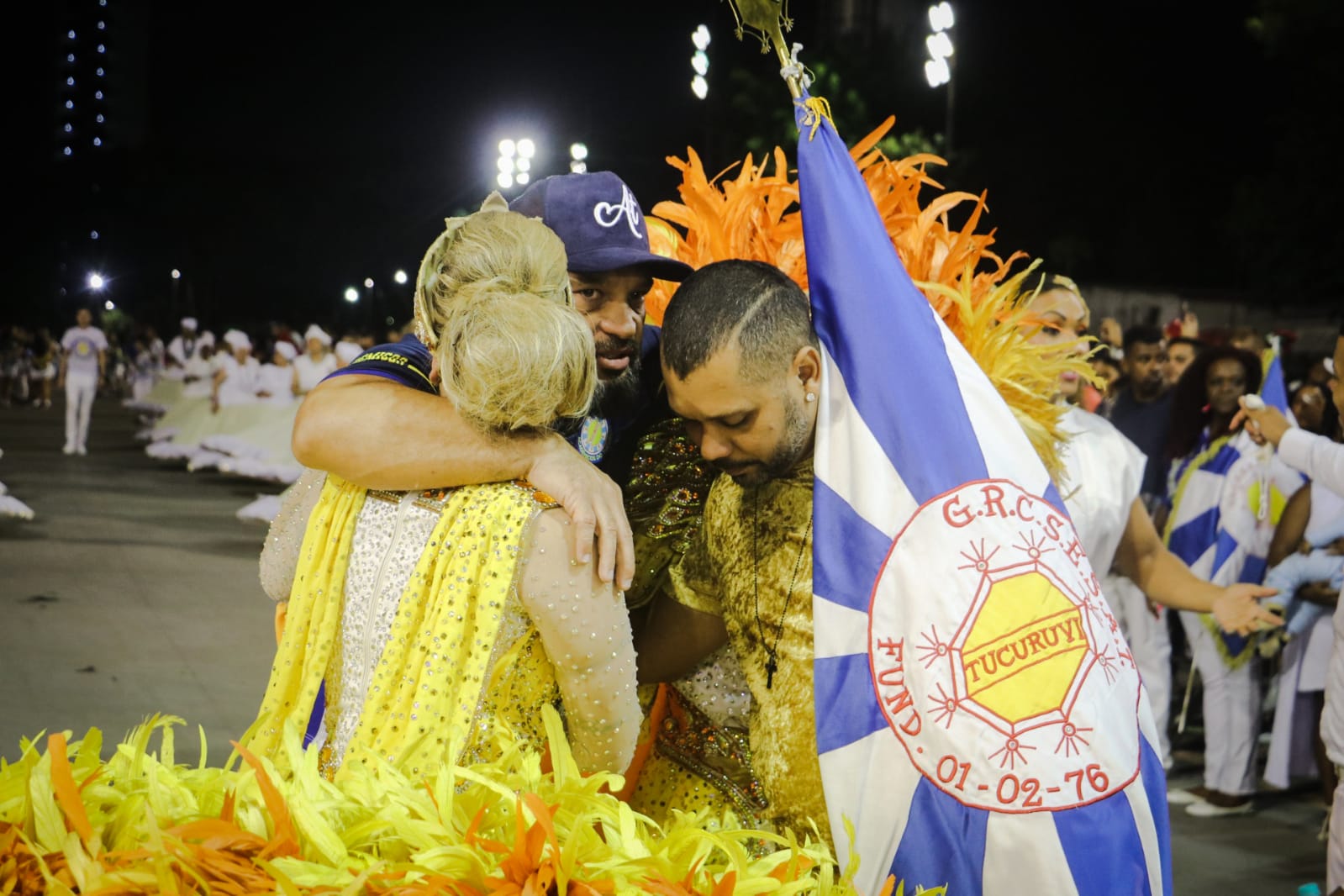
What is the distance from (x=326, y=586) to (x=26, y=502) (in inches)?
507

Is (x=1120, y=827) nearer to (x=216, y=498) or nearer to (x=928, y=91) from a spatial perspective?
(x=216, y=498)

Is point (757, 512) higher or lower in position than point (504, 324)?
lower

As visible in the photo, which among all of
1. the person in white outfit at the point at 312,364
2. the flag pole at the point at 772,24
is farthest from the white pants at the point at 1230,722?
the person in white outfit at the point at 312,364

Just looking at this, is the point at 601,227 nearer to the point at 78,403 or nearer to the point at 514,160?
the point at 78,403

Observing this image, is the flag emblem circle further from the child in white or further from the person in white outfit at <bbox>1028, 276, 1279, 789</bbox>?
the child in white

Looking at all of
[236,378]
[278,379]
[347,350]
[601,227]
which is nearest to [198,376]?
[236,378]

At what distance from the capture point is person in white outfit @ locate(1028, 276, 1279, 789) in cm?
333

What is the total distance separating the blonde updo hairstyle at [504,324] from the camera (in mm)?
1905

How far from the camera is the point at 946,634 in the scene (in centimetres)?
199

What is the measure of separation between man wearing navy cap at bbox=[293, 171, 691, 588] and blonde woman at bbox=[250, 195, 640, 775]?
4 centimetres

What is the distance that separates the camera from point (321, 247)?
152ft

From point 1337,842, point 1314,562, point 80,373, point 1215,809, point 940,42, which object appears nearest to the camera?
point 1337,842

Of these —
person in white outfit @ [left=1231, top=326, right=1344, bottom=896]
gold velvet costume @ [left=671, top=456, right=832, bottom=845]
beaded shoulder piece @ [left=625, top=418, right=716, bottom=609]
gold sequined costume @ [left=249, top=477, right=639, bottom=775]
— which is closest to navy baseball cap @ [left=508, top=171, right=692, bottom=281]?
beaded shoulder piece @ [left=625, top=418, right=716, bottom=609]

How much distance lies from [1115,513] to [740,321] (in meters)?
2.40
